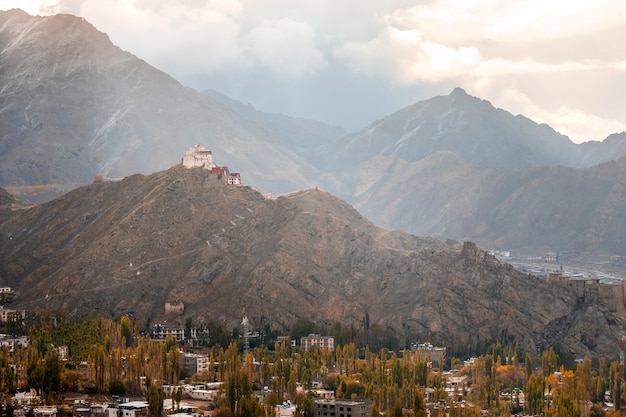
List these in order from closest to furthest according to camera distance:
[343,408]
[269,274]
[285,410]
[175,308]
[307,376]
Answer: [343,408] < [285,410] < [307,376] < [175,308] < [269,274]

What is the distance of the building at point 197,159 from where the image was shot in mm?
161125

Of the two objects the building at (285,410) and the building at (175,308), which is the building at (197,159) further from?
the building at (285,410)

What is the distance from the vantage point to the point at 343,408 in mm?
91812

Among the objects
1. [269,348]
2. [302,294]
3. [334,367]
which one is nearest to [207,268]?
[302,294]

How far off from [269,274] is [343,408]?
4792 cm

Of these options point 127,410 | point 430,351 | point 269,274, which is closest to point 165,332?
Answer: point 269,274

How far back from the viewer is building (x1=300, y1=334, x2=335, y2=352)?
122562 mm

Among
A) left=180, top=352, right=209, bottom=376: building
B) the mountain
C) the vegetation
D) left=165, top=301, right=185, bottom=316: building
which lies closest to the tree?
the vegetation

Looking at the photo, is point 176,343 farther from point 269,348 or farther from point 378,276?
point 378,276

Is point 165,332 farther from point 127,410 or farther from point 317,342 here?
point 127,410

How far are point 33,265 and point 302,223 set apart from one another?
27629 mm

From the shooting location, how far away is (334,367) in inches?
4464

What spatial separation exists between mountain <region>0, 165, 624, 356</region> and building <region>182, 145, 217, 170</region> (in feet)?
7.32

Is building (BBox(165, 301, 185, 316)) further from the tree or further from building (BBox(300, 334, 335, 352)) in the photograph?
the tree
